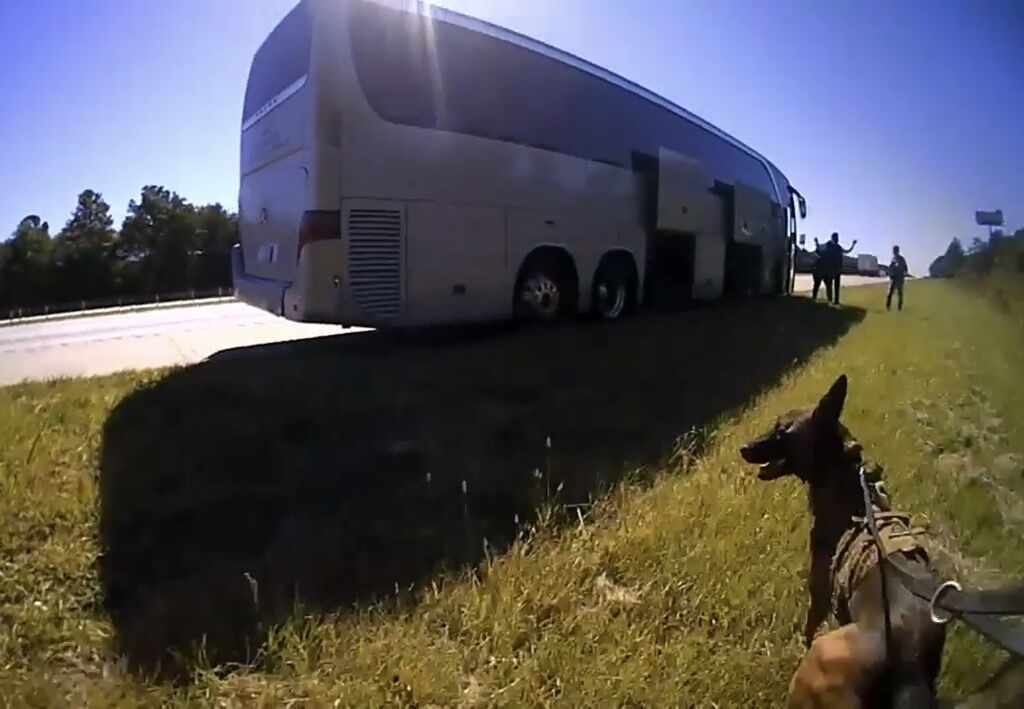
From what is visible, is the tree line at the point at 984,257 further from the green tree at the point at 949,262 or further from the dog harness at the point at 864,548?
the dog harness at the point at 864,548

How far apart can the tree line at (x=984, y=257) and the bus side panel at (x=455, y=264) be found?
3574mm

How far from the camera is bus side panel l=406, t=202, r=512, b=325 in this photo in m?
4.67

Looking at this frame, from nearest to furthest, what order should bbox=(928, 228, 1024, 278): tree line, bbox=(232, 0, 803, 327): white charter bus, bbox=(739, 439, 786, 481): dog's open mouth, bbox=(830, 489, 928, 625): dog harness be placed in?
bbox=(928, 228, 1024, 278): tree line, bbox=(830, 489, 928, 625): dog harness, bbox=(739, 439, 786, 481): dog's open mouth, bbox=(232, 0, 803, 327): white charter bus

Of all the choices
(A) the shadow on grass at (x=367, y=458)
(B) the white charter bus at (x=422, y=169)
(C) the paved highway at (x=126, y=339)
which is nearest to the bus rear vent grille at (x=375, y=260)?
(B) the white charter bus at (x=422, y=169)

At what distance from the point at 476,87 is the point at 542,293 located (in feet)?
4.97

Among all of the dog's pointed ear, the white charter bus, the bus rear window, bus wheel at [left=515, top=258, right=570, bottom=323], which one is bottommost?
the dog's pointed ear

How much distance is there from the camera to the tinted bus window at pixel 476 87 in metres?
4.27

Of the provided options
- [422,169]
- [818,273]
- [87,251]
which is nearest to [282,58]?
[422,169]

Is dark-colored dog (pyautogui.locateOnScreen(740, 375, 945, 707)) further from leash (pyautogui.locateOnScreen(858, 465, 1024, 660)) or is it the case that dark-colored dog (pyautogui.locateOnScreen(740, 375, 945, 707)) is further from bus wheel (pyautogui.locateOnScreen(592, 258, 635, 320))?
bus wheel (pyautogui.locateOnScreen(592, 258, 635, 320))

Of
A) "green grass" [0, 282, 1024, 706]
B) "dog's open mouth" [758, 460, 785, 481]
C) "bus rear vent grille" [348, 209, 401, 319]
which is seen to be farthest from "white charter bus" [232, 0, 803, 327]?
"dog's open mouth" [758, 460, 785, 481]

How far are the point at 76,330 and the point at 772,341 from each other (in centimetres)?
614

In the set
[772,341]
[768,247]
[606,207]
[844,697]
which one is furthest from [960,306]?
[606,207]

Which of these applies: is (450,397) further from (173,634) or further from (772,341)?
(173,634)

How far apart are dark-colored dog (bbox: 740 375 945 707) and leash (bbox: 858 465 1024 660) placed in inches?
0.9
